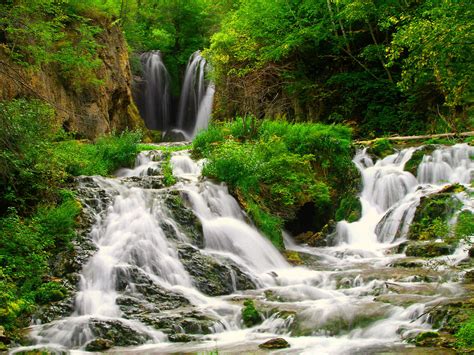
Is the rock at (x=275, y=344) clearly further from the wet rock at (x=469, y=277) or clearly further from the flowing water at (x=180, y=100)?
the flowing water at (x=180, y=100)

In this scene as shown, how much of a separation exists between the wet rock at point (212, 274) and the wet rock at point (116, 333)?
2.14 metres

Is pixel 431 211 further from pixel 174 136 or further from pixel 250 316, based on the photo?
pixel 174 136

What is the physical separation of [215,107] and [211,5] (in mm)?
9100

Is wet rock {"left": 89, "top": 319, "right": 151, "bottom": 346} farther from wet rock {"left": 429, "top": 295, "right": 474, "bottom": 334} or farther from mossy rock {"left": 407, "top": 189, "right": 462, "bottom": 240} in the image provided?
mossy rock {"left": 407, "top": 189, "right": 462, "bottom": 240}

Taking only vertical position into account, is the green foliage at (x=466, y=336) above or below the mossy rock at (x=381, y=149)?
below

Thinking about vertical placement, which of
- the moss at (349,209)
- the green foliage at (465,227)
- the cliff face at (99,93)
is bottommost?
the moss at (349,209)

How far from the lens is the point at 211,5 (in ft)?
106

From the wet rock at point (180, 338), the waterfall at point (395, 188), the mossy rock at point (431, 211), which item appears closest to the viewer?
the wet rock at point (180, 338)

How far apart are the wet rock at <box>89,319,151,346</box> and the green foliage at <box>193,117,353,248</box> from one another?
5.30 metres

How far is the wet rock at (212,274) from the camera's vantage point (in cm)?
959

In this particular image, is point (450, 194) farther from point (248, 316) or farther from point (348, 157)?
point (248, 316)

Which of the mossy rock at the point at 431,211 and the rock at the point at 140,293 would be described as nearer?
the rock at the point at 140,293

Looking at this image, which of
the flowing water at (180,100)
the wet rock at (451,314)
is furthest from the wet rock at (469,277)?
the flowing water at (180,100)

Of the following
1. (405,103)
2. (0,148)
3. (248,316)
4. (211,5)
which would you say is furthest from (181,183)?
(211,5)
